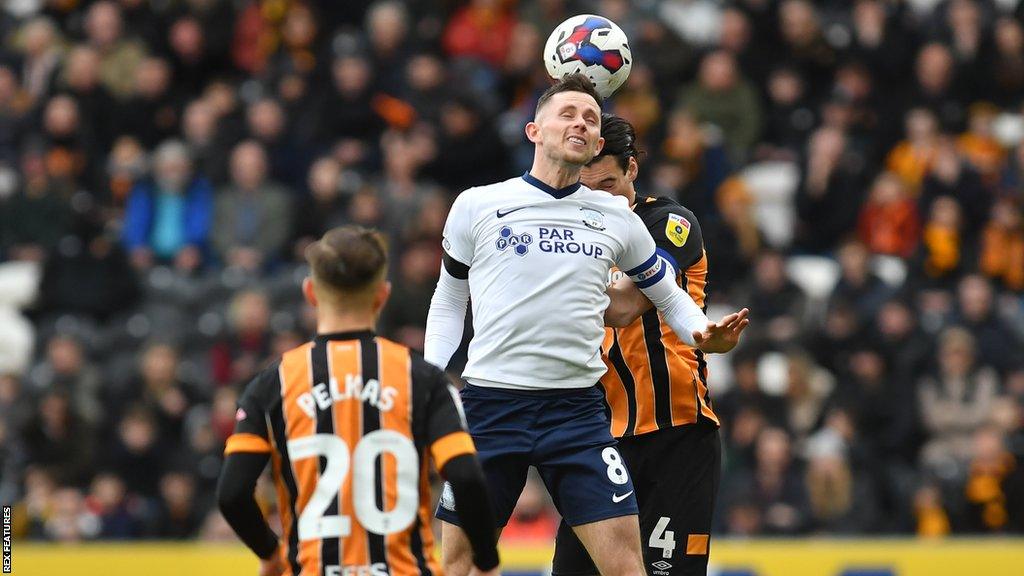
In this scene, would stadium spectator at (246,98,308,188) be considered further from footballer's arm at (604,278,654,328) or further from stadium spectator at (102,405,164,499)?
footballer's arm at (604,278,654,328)

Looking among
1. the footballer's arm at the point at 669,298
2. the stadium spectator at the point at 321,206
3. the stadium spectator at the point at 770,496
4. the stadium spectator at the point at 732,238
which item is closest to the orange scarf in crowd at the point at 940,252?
the stadium spectator at the point at 732,238

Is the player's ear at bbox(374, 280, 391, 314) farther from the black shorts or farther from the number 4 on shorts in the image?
the number 4 on shorts

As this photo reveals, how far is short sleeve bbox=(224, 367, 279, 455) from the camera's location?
5.31 meters

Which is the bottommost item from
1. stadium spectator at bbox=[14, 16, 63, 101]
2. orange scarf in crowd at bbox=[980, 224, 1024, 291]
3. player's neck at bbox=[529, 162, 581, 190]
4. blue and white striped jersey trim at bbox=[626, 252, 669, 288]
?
blue and white striped jersey trim at bbox=[626, 252, 669, 288]

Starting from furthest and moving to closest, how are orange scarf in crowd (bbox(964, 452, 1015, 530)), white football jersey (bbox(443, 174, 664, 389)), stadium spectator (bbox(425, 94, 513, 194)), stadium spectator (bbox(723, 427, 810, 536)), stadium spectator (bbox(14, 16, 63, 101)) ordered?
stadium spectator (bbox(14, 16, 63, 101)) < stadium spectator (bbox(425, 94, 513, 194)) < orange scarf in crowd (bbox(964, 452, 1015, 530)) < stadium spectator (bbox(723, 427, 810, 536)) < white football jersey (bbox(443, 174, 664, 389))

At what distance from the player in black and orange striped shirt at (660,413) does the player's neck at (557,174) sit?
0.45 metres

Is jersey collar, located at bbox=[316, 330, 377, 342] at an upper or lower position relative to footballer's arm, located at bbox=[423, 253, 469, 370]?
lower

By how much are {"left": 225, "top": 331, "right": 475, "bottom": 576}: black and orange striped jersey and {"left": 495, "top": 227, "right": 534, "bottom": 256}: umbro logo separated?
1.25 meters

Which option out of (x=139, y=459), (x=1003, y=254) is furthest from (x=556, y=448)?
(x=1003, y=254)

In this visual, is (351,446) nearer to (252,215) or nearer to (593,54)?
(593,54)

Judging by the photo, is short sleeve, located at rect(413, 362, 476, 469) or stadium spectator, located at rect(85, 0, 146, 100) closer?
short sleeve, located at rect(413, 362, 476, 469)

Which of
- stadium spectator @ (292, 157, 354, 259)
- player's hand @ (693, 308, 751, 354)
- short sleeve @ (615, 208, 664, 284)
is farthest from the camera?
stadium spectator @ (292, 157, 354, 259)

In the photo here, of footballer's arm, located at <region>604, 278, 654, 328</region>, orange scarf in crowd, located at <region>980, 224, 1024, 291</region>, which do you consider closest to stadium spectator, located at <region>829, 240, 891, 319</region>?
orange scarf in crowd, located at <region>980, 224, 1024, 291</region>

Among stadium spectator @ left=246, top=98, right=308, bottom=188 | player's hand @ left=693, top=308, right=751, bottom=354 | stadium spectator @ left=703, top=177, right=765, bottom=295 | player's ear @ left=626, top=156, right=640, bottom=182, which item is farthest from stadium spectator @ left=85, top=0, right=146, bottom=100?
player's hand @ left=693, top=308, right=751, bottom=354
